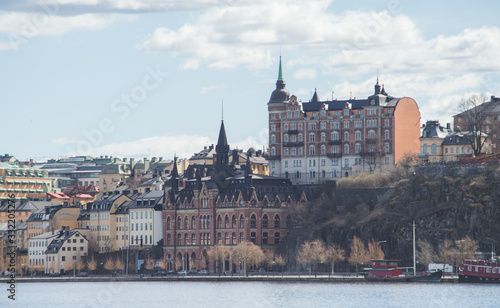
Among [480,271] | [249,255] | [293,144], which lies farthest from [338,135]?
[480,271]

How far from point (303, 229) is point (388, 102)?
2598cm

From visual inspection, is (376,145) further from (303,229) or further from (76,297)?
(76,297)

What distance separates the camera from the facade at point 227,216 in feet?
618

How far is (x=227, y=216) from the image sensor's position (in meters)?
193

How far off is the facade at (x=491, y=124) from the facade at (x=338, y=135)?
9.49 meters

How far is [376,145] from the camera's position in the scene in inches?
7293

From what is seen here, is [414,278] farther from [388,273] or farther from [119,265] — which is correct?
[119,265]

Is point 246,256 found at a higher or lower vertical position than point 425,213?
lower

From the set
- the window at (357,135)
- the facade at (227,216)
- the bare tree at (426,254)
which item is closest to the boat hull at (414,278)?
the bare tree at (426,254)

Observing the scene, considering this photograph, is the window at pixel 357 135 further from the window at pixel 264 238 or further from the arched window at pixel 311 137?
the window at pixel 264 238

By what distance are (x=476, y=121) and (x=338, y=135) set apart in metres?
24.0

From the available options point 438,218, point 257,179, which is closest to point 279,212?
point 257,179

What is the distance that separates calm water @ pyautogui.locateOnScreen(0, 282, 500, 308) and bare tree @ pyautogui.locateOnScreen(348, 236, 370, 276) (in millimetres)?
7563

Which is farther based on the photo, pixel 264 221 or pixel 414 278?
pixel 264 221
